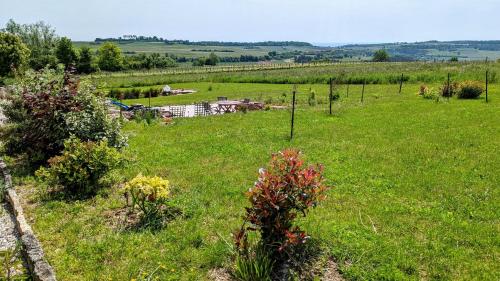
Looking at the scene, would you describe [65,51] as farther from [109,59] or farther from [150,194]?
[150,194]

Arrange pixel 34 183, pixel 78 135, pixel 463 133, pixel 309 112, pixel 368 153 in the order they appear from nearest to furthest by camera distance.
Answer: pixel 34 183, pixel 78 135, pixel 368 153, pixel 463 133, pixel 309 112

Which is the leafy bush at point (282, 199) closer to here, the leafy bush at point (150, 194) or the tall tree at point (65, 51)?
the leafy bush at point (150, 194)

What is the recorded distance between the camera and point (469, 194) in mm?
8047

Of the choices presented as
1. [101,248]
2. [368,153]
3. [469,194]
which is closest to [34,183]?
[101,248]

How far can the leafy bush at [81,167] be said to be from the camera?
27.7 feet

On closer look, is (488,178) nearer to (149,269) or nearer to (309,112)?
(149,269)

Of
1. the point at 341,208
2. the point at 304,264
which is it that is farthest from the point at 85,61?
the point at 304,264

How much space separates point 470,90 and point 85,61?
71.4 metres

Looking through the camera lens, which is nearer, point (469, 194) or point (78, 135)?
point (469, 194)

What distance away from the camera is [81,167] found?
858 cm

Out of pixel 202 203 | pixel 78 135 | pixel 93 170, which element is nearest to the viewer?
pixel 202 203

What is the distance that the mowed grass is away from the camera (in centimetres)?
569

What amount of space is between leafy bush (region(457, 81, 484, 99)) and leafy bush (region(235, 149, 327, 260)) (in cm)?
2031

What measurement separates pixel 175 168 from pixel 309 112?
10.6 m
